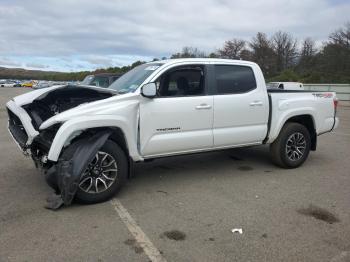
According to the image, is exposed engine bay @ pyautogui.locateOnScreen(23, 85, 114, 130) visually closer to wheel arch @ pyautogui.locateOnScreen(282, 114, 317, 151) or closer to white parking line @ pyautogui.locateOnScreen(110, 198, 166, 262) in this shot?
white parking line @ pyautogui.locateOnScreen(110, 198, 166, 262)

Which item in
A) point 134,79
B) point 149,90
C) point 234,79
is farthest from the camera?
point 234,79

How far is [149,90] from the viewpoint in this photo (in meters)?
5.41

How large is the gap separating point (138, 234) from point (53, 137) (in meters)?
1.87

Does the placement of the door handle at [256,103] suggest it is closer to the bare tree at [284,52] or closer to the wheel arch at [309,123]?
the wheel arch at [309,123]

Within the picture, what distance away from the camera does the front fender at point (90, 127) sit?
16.0ft

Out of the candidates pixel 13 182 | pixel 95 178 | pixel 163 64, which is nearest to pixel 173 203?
pixel 95 178

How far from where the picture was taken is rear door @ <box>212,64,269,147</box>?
6273 millimetres

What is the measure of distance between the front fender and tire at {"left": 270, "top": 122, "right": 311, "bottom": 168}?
2805mm

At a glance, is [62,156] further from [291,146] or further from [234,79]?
[291,146]

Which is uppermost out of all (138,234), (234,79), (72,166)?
(234,79)

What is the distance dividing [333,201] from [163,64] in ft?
10.2

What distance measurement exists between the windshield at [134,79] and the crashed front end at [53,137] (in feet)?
1.62

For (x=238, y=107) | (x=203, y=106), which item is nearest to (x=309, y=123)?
(x=238, y=107)

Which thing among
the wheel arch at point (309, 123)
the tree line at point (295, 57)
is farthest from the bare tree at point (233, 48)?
the wheel arch at point (309, 123)
